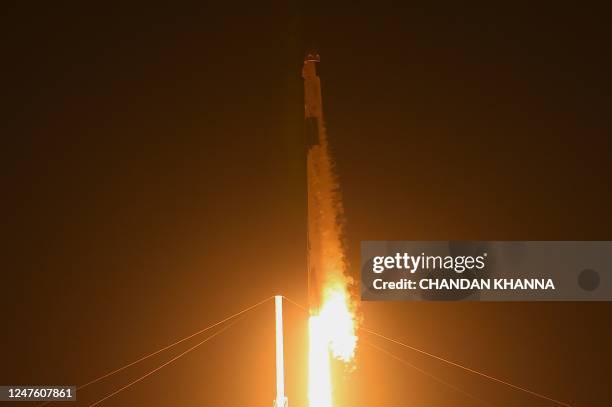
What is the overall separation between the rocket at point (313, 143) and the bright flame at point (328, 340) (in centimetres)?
20

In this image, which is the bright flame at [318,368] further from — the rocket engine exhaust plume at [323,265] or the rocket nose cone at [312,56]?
the rocket nose cone at [312,56]

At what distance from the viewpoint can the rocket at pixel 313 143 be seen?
7.45 m

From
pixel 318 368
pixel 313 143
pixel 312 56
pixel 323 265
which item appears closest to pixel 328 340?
A: pixel 318 368

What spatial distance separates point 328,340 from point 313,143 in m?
1.94

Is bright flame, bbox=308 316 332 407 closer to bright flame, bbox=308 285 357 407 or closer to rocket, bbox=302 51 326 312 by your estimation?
bright flame, bbox=308 285 357 407

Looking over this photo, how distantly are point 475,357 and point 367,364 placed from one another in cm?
111

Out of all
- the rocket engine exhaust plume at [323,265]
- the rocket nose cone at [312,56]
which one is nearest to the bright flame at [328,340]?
the rocket engine exhaust plume at [323,265]

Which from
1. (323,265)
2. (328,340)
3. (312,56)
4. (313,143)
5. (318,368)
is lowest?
(318,368)

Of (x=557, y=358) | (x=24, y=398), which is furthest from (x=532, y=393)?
(x=24, y=398)

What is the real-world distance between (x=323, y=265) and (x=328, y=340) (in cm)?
74

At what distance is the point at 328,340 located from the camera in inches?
295

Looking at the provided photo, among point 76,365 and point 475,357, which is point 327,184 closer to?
point 475,357

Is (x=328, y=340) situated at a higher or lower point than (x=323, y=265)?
lower

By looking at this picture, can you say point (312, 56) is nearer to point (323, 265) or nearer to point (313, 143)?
point (313, 143)
